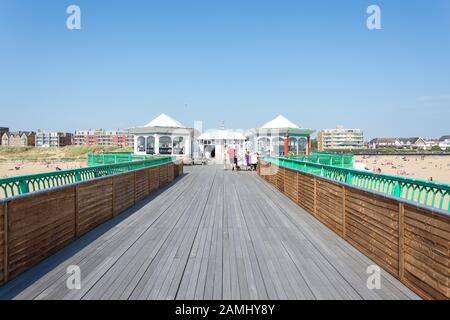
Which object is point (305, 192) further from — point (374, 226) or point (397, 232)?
point (397, 232)

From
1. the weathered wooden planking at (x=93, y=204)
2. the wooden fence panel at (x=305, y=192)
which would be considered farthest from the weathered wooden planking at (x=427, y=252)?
the weathered wooden planking at (x=93, y=204)

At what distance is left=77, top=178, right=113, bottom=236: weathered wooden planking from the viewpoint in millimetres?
5879

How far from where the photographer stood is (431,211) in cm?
328

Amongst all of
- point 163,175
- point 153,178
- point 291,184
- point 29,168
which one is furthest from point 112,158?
point 29,168

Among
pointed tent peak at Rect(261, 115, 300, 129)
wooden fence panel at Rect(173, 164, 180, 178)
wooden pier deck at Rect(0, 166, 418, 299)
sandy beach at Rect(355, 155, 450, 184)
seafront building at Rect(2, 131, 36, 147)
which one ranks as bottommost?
sandy beach at Rect(355, 155, 450, 184)

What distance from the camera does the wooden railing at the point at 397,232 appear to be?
3166 millimetres

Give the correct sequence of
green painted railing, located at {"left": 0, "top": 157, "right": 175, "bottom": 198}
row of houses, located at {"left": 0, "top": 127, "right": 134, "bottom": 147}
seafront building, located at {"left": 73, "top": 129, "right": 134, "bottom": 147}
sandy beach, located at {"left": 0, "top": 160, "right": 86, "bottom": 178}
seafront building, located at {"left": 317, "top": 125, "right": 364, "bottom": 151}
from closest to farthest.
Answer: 1. green painted railing, located at {"left": 0, "top": 157, "right": 175, "bottom": 198}
2. sandy beach, located at {"left": 0, "top": 160, "right": 86, "bottom": 178}
3. row of houses, located at {"left": 0, "top": 127, "right": 134, "bottom": 147}
4. seafront building, located at {"left": 317, "top": 125, "right": 364, "bottom": 151}
5. seafront building, located at {"left": 73, "top": 129, "right": 134, "bottom": 147}

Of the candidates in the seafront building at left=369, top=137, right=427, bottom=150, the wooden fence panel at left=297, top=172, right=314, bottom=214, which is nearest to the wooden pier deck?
the wooden fence panel at left=297, top=172, right=314, bottom=214

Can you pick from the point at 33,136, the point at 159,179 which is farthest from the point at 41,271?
the point at 33,136

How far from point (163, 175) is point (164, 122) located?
16217 millimetres

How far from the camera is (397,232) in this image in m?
3.94

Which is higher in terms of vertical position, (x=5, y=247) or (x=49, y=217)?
(x=49, y=217)

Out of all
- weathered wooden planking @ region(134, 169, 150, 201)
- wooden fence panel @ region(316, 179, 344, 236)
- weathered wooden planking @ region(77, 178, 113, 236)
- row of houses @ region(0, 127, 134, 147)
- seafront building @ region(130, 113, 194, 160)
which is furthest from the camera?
row of houses @ region(0, 127, 134, 147)

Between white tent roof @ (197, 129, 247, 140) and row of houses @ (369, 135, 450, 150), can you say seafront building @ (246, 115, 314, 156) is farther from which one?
row of houses @ (369, 135, 450, 150)
